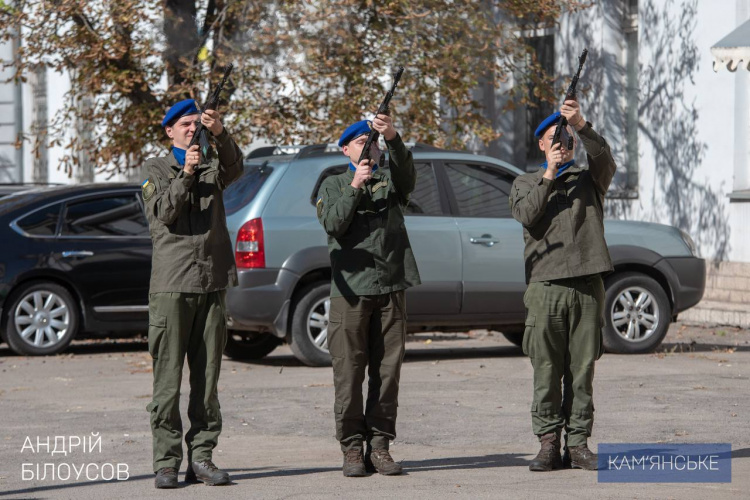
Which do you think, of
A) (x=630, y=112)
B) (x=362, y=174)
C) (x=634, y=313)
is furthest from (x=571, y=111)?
(x=630, y=112)

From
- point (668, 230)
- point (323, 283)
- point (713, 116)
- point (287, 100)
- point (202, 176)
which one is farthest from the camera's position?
point (713, 116)

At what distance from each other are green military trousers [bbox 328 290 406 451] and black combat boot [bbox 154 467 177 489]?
0.85 metres

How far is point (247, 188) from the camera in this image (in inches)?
460

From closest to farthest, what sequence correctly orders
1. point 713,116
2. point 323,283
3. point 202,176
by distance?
point 202,176 < point 323,283 < point 713,116

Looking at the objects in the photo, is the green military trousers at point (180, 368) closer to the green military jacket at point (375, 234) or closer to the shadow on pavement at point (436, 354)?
the green military jacket at point (375, 234)

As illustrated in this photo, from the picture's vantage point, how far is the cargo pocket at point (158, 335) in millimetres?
6656

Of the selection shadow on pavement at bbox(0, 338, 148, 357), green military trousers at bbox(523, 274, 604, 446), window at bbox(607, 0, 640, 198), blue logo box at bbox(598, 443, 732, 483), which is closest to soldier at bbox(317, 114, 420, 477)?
green military trousers at bbox(523, 274, 604, 446)

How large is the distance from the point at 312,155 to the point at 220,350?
5.21m

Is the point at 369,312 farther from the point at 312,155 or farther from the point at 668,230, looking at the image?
the point at 668,230

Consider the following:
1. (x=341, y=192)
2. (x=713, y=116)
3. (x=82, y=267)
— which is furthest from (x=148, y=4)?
(x=341, y=192)

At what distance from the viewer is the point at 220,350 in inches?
266

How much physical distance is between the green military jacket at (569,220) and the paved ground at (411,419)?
40.8 inches

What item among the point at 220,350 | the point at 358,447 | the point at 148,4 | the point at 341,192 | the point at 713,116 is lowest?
the point at 358,447

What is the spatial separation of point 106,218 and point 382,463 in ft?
23.8
